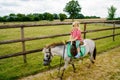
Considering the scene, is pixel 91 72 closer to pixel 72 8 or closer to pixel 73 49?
pixel 73 49

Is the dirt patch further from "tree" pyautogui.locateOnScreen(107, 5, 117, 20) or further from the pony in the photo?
"tree" pyautogui.locateOnScreen(107, 5, 117, 20)

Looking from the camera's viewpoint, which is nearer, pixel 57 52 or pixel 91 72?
pixel 57 52

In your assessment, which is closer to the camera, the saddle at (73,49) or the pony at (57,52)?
the pony at (57,52)

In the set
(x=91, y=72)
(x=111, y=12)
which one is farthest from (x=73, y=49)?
(x=111, y=12)

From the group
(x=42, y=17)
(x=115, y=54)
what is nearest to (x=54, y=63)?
(x=115, y=54)

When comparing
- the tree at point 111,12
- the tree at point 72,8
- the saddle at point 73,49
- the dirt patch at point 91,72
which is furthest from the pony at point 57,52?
the tree at point 72,8

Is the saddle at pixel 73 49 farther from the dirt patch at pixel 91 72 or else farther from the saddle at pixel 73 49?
the dirt patch at pixel 91 72

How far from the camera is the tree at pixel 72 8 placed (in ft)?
309

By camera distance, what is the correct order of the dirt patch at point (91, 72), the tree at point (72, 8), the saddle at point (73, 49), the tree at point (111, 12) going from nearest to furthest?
1. the saddle at point (73, 49)
2. the dirt patch at point (91, 72)
3. the tree at point (111, 12)
4. the tree at point (72, 8)

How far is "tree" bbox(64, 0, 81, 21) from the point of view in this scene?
9409cm

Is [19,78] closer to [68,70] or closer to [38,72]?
[38,72]

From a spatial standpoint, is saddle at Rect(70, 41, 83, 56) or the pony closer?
the pony

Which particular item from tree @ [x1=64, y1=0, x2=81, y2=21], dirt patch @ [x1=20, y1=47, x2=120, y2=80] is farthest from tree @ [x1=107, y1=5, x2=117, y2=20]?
dirt patch @ [x1=20, y1=47, x2=120, y2=80]

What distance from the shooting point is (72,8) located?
94000 mm
